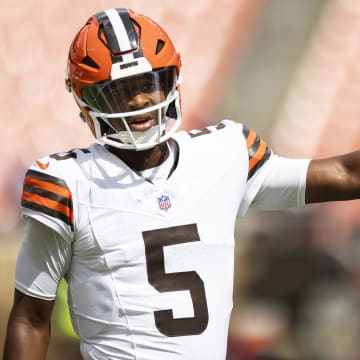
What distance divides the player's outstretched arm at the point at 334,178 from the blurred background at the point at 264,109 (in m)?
1.17

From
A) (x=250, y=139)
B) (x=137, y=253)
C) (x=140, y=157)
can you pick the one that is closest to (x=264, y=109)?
(x=250, y=139)

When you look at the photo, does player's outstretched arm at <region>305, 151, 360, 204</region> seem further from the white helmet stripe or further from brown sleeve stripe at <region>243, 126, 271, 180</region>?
the white helmet stripe

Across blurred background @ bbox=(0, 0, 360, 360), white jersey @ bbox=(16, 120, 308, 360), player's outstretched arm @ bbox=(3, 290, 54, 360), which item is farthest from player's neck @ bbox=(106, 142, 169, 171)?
blurred background @ bbox=(0, 0, 360, 360)

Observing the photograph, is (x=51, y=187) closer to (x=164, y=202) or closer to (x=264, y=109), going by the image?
(x=164, y=202)

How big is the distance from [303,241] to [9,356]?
4.76 feet

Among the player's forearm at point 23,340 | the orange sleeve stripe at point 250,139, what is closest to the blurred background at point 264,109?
the orange sleeve stripe at point 250,139

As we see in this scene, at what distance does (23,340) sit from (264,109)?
1.50 meters

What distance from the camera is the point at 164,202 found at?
1.57m

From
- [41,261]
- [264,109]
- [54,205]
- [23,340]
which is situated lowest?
[264,109]

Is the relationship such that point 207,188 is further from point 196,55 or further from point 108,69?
point 196,55

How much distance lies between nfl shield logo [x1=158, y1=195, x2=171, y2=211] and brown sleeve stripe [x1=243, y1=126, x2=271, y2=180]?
18cm

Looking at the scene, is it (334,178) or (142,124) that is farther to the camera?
(334,178)

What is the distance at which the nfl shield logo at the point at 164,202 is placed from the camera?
61.7 inches

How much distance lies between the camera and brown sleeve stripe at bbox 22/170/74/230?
1.50 meters
